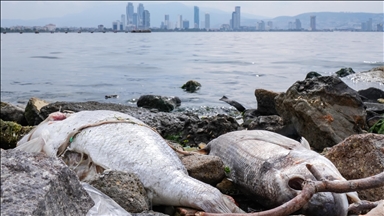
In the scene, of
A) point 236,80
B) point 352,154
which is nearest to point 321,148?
point 352,154

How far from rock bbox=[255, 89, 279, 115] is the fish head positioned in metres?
8.62

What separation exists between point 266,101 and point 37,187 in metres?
11.2

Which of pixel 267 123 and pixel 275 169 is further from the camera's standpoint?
pixel 267 123

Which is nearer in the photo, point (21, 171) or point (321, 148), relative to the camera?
point (21, 171)

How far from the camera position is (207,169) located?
5281mm

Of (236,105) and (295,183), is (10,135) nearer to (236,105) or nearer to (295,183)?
(295,183)

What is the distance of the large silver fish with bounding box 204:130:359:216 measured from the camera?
14.1 ft

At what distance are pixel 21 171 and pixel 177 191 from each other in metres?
2.24

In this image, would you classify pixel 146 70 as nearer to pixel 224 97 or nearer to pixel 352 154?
pixel 224 97

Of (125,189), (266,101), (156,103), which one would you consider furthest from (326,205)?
(156,103)

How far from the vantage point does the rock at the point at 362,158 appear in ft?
16.2

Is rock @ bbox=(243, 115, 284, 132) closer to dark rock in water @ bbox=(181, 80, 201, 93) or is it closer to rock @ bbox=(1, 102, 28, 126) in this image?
rock @ bbox=(1, 102, 28, 126)

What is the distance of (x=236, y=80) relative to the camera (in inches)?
1022

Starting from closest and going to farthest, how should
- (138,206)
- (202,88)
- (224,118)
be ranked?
1. (138,206)
2. (224,118)
3. (202,88)
